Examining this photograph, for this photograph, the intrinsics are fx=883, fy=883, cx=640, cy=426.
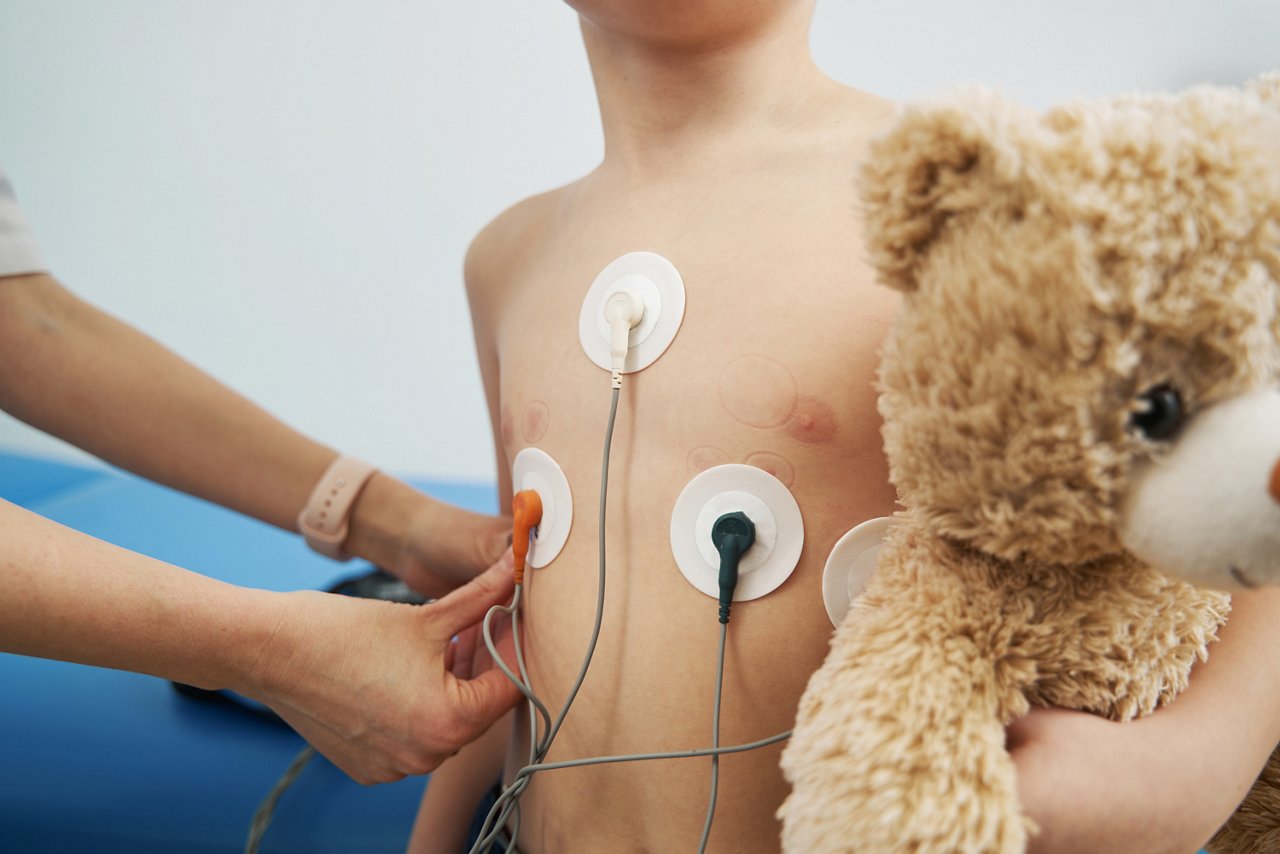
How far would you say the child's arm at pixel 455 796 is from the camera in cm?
77

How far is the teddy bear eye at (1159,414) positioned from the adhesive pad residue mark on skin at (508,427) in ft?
1.46

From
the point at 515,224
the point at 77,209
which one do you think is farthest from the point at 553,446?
the point at 77,209

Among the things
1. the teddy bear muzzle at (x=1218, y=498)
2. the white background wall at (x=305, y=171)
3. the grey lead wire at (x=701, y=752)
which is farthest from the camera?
the white background wall at (x=305, y=171)

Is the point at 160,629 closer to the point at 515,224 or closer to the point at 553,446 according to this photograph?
the point at 553,446

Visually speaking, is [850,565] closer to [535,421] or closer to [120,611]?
[535,421]

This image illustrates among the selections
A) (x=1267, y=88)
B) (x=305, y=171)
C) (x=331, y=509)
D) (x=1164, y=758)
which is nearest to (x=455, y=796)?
(x=331, y=509)

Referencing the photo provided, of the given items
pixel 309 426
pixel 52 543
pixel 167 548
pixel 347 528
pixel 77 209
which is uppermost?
pixel 52 543

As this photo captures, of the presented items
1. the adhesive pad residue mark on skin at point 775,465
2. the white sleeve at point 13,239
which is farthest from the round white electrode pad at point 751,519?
the white sleeve at point 13,239

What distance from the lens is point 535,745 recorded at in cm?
59

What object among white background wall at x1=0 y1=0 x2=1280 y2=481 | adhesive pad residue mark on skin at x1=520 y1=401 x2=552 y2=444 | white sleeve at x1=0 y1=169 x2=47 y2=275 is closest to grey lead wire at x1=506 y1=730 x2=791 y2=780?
adhesive pad residue mark on skin at x1=520 y1=401 x2=552 y2=444

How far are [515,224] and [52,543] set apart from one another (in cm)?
43

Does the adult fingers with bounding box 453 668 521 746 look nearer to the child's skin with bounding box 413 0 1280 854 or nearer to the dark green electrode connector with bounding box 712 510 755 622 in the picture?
the child's skin with bounding box 413 0 1280 854

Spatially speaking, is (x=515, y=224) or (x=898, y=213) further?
(x=515, y=224)

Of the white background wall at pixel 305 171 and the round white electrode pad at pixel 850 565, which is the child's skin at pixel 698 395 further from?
the white background wall at pixel 305 171
